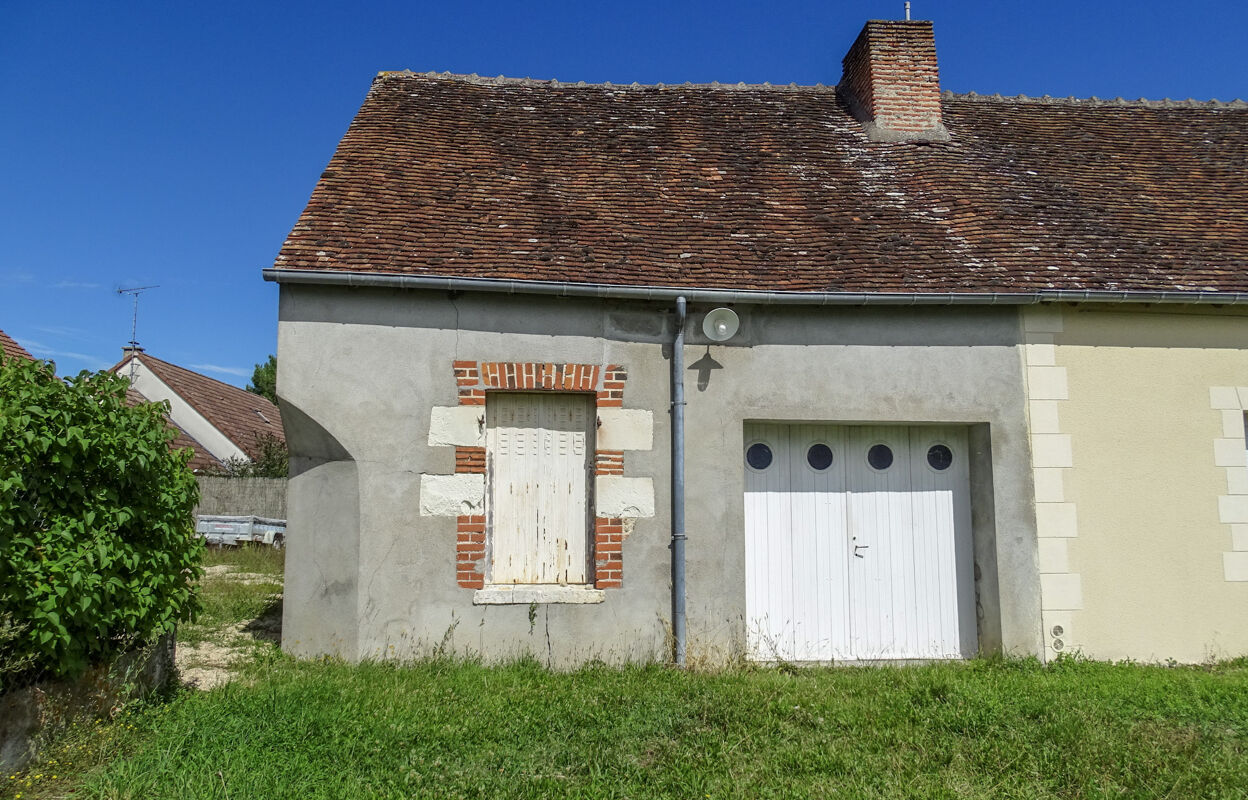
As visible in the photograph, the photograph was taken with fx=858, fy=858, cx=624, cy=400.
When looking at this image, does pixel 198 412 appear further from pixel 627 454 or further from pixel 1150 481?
pixel 1150 481

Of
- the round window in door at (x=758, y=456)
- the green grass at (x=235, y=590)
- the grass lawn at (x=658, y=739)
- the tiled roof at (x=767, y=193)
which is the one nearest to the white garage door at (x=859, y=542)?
the round window in door at (x=758, y=456)

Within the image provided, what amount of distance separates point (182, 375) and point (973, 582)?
2200 centimetres

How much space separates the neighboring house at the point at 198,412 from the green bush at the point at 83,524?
16169 millimetres

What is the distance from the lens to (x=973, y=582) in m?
7.18

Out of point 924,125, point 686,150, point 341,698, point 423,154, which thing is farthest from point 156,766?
point 924,125

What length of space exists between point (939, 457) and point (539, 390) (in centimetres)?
345

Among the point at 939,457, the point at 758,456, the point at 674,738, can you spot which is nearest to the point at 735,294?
the point at 758,456

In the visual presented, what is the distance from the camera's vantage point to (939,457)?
7.34m

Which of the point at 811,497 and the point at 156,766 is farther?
the point at 811,497

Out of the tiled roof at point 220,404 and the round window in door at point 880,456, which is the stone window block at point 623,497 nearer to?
the round window in door at point 880,456

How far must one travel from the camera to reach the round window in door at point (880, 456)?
730 centimetres

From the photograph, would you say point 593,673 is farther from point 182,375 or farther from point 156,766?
point 182,375

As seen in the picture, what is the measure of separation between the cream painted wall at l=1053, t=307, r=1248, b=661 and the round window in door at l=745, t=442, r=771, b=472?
2397 millimetres

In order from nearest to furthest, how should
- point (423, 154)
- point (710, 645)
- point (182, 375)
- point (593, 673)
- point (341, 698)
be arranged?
point (341, 698) < point (593, 673) < point (710, 645) < point (423, 154) < point (182, 375)
